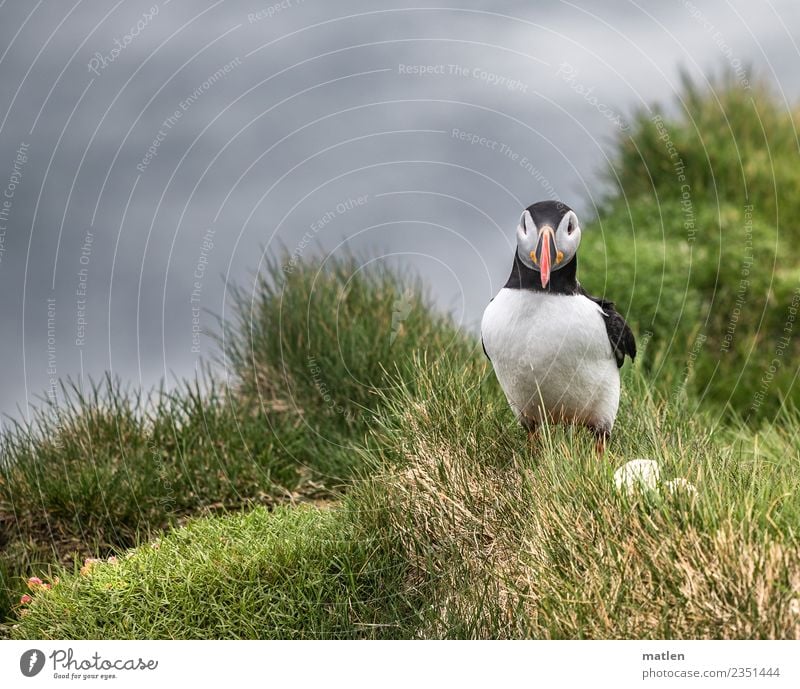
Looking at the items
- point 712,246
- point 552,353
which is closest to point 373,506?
point 552,353

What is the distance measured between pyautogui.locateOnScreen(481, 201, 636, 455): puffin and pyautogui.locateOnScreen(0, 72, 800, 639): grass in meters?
0.26

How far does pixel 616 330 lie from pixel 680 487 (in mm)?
908

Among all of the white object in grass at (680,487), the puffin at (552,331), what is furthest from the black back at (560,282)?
the white object in grass at (680,487)

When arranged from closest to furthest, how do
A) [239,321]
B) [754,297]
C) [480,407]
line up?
1. [480,407]
2. [239,321]
3. [754,297]

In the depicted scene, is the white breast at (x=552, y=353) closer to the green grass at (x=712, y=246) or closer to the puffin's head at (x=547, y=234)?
the puffin's head at (x=547, y=234)

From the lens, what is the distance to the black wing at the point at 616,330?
14.7 ft

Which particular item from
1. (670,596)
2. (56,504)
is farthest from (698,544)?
(56,504)

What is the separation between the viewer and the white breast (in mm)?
4238

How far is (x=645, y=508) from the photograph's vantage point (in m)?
3.89

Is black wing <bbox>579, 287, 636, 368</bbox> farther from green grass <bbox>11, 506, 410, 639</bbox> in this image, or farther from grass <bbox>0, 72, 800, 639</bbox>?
green grass <bbox>11, 506, 410, 639</bbox>

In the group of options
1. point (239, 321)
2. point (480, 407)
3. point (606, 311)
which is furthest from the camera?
point (239, 321)

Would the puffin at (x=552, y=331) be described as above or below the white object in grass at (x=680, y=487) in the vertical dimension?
above
